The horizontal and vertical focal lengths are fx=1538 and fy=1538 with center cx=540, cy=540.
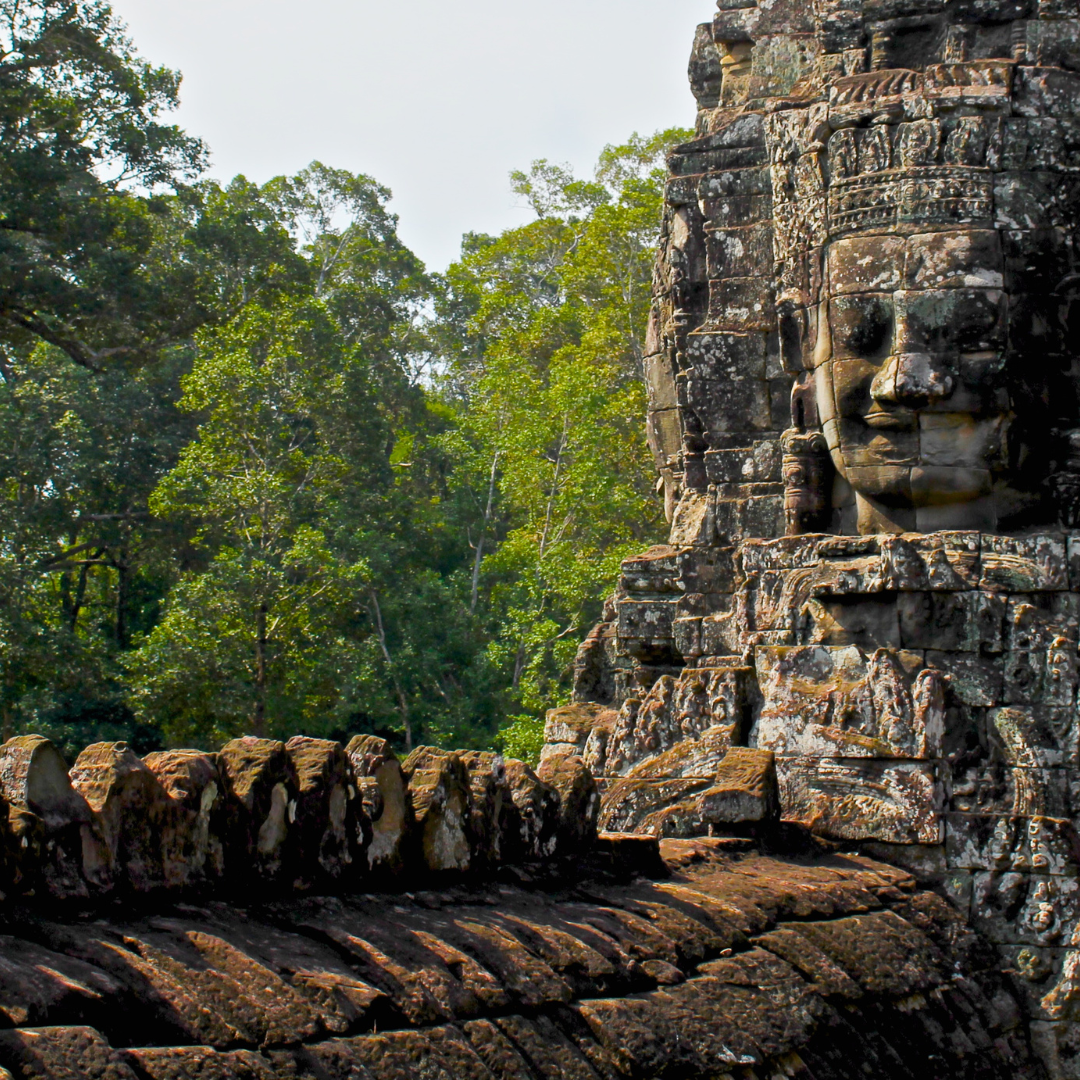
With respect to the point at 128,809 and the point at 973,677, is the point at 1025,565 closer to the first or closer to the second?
the point at 973,677

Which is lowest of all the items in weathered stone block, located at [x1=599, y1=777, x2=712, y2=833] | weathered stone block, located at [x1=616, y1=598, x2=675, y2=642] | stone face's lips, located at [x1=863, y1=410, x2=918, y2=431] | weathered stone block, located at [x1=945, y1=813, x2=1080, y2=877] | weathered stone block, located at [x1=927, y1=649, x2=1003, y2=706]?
weathered stone block, located at [x1=945, y1=813, x2=1080, y2=877]

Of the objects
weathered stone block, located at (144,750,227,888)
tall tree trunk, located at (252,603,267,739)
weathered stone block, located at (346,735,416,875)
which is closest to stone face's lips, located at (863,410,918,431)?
weathered stone block, located at (346,735,416,875)

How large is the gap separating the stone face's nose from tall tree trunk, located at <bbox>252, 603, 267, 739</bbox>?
52.6ft

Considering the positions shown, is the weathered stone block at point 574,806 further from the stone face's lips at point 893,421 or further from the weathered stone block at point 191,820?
the stone face's lips at point 893,421

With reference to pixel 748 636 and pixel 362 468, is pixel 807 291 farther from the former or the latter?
pixel 362 468

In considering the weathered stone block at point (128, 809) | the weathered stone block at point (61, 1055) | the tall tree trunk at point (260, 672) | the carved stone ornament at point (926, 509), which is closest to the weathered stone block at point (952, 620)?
the carved stone ornament at point (926, 509)

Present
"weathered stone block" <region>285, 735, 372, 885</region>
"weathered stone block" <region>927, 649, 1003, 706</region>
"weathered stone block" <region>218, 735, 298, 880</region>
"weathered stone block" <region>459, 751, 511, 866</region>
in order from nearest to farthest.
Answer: "weathered stone block" <region>218, 735, 298, 880</region>, "weathered stone block" <region>285, 735, 372, 885</region>, "weathered stone block" <region>459, 751, 511, 866</region>, "weathered stone block" <region>927, 649, 1003, 706</region>

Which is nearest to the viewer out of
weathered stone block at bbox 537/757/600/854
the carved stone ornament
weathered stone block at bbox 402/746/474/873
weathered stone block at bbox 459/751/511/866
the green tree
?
weathered stone block at bbox 402/746/474/873

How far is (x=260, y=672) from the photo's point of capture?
71.1 ft

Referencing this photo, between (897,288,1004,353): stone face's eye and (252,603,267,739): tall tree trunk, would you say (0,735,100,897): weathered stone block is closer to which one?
(897,288,1004,353): stone face's eye

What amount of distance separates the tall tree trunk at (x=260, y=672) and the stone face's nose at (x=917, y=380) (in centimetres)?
1604

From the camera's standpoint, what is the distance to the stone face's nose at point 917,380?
639 cm

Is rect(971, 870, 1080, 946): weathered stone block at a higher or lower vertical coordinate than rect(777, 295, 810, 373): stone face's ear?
lower

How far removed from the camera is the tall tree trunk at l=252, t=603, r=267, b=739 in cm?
2136
